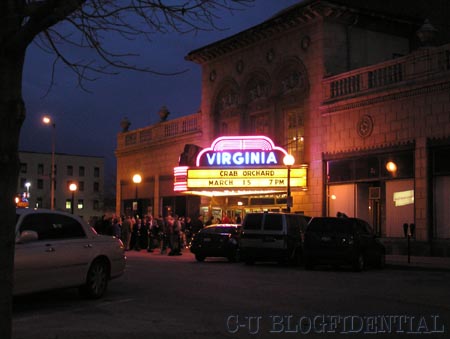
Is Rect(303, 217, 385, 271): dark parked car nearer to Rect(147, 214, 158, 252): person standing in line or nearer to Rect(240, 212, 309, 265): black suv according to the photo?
Rect(240, 212, 309, 265): black suv

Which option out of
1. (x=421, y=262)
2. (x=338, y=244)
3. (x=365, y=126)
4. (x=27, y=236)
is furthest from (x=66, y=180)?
(x=27, y=236)

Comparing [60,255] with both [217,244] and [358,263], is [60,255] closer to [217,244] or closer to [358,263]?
[358,263]

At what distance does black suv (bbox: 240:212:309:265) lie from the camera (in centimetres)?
2205

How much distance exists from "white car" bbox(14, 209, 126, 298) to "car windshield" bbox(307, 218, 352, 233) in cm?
846

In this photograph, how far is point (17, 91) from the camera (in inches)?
203

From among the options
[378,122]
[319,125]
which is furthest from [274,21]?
[378,122]

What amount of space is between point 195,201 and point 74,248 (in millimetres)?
26749

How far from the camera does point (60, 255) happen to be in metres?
11.6

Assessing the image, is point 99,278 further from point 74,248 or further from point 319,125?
point 319,125

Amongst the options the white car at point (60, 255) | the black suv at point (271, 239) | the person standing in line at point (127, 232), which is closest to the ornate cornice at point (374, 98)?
the black suv at point (271, 239)

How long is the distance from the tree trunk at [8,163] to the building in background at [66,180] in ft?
322

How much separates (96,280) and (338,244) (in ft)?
30.4

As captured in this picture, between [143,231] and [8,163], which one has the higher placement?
[8,163]

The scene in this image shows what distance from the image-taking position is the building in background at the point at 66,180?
103812 mm
